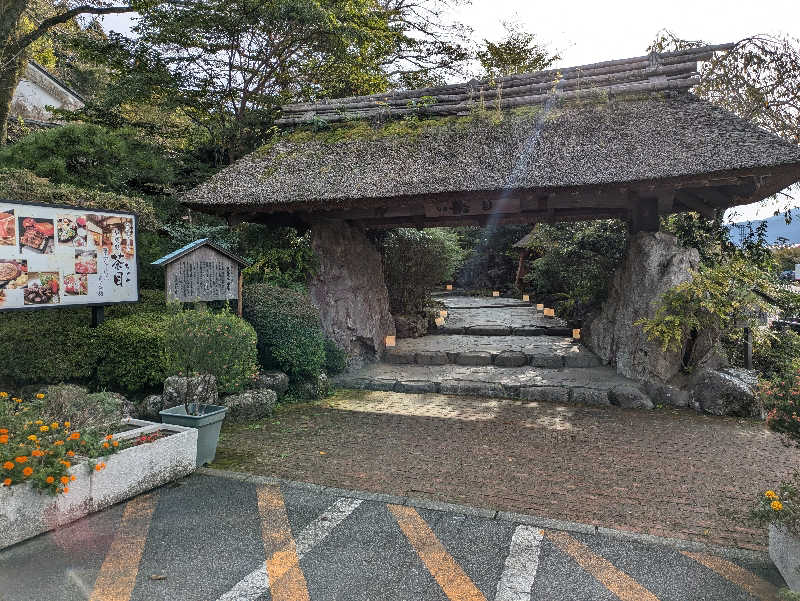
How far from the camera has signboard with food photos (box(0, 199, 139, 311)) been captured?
5.45 meters

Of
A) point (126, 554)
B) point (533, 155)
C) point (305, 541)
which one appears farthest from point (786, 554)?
point (533, 155)

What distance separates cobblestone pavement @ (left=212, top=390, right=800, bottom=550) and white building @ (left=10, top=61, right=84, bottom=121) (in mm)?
22528

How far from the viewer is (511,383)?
8.26 m

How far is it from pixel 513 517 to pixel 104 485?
10.4 feet

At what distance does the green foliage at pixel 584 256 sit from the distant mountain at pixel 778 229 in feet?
6.36

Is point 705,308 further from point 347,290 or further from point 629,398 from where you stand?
point 347,290

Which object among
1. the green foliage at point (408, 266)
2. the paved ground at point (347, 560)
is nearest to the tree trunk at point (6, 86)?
the green foliage at point (408, 266)

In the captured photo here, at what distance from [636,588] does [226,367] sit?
4931 millimetres

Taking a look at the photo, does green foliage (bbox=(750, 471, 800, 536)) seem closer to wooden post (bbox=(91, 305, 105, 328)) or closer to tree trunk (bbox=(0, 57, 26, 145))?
wooden post (bbox=(91, 305, 105, 328))

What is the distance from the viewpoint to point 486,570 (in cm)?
313

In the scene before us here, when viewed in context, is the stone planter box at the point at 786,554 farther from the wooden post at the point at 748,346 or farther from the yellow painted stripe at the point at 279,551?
the wooden post at the point at 748,346

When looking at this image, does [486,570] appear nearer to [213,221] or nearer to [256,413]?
[256,413]

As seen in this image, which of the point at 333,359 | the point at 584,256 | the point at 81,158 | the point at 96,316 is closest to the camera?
the point at 96,316

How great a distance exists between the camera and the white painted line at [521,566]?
9.48 ft
